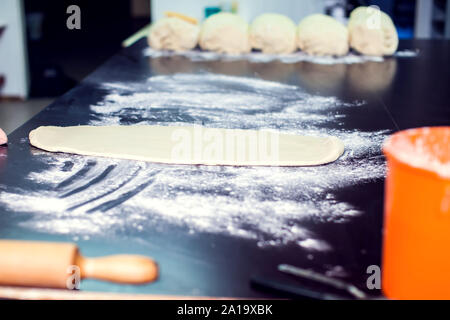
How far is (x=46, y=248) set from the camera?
617 mm

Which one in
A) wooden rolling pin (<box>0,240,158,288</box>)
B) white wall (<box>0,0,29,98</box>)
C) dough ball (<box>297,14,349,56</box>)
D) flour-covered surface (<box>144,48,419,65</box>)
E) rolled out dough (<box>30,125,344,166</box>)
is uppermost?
white wall (<box>0,0,29,98</box>)

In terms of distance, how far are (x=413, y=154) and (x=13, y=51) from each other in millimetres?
4211

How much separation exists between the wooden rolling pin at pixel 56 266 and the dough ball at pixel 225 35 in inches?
69.4

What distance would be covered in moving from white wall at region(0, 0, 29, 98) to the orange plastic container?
4.14 meters

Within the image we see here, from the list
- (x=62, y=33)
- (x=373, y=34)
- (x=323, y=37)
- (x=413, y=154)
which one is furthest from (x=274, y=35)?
(x=62, y=33)

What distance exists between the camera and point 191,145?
45.6 inches

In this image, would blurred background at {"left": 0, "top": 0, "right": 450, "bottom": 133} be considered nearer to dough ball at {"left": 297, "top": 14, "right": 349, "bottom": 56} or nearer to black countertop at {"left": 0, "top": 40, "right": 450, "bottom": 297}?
dough ball at {"left": 297, "top": 14, "right": 349, "bottom": 56}

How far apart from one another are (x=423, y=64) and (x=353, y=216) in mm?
1473

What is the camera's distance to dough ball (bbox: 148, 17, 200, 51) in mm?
2311

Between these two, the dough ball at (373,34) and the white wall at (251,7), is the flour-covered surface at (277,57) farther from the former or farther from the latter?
the white wall at (251,7)

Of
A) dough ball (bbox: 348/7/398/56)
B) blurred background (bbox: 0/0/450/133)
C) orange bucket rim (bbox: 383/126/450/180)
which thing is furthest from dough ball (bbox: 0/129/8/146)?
blurred background (bbox: 0/0/450/133)

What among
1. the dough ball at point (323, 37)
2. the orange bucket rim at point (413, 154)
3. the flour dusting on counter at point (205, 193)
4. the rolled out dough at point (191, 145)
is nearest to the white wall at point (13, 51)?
the dough ball at point (323, 37)
